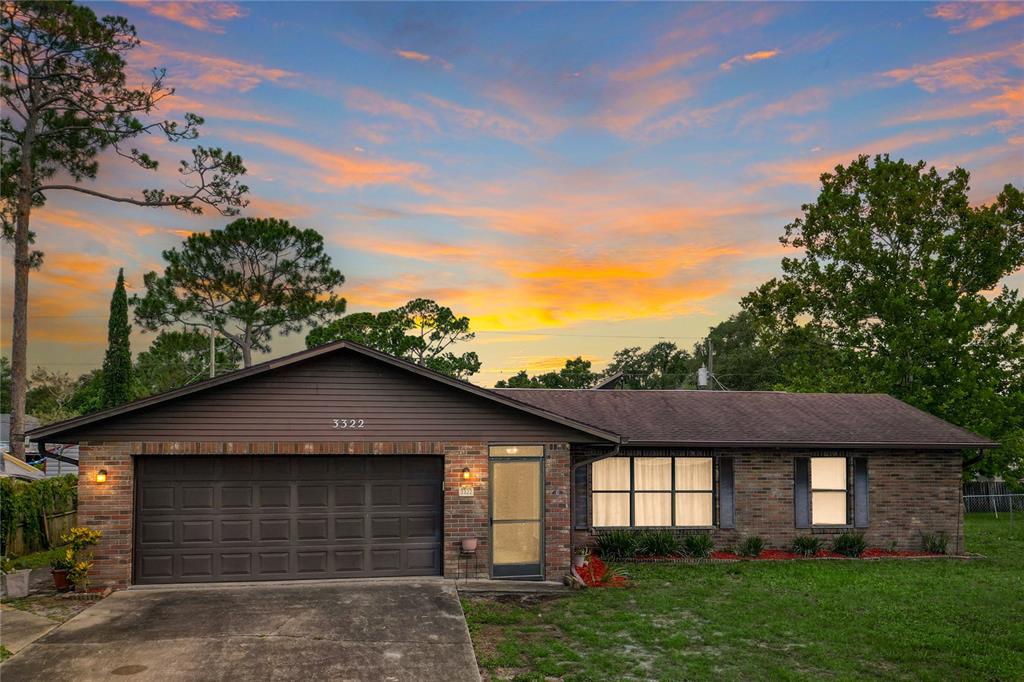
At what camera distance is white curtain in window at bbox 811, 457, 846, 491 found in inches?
760

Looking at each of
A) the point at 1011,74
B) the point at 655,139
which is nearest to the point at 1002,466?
the point at 1011,74

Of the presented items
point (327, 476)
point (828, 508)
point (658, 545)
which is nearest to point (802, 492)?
point (828, 508)

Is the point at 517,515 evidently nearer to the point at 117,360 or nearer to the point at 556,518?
the point at 556,518

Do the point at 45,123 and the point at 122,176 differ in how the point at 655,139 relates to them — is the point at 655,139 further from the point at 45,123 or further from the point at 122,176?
the point at 45,123

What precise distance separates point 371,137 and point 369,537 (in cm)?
1338

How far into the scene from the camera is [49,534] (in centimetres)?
2030

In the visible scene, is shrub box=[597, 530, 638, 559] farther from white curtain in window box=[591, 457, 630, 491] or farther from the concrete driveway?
the concrete driveway

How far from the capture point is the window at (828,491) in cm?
1925

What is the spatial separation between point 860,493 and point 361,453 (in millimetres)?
12598

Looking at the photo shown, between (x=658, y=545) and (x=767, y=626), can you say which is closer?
(x=767, y=626)

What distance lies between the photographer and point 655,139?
23969 mm

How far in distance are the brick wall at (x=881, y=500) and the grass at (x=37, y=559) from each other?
499 inches

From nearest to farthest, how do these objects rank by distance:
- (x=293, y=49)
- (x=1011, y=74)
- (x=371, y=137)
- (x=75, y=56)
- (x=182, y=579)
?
(x=182, y=579) → (x=293, y=49) → (x=1011, y=74) → (x=371, y=137) → (x=75, y=56)

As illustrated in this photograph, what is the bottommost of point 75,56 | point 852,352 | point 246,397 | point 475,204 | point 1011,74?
point 246,397
